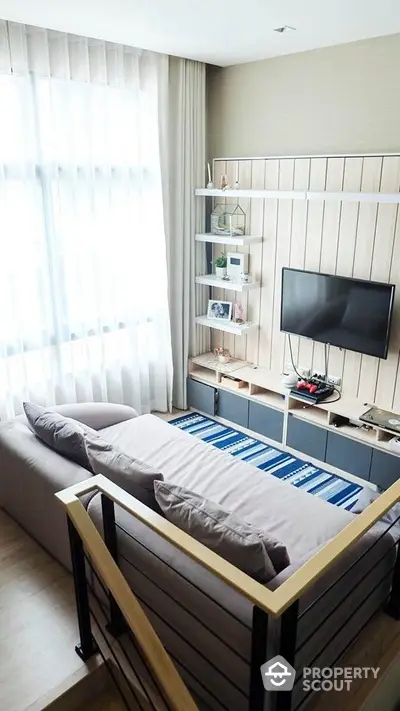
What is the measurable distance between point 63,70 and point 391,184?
233 centimetres

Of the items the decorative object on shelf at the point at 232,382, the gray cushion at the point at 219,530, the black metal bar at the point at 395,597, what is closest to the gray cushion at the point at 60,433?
the gray cushion at the point at 219,530

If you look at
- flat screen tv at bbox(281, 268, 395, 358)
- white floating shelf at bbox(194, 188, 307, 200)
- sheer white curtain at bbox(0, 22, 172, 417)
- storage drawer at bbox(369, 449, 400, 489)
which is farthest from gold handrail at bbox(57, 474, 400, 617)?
white floating shelf at bbox(194, 188, 307, 200)

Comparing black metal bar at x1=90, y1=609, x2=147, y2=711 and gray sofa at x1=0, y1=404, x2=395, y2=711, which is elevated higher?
gray sofa at x1=0, y1=404, x2=395, y2=711

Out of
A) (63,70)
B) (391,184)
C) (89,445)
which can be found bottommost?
(89,445)

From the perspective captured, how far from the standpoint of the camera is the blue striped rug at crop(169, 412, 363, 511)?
146 inches

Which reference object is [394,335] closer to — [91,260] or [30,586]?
[91,260]

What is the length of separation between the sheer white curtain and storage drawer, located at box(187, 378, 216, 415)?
1.73ft

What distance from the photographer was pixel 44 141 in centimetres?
362

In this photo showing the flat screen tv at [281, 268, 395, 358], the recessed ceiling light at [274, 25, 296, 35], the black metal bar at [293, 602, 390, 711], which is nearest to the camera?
the black metal bar at [293, 602, 390, 711]

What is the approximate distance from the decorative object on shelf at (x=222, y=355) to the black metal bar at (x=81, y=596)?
2.91 meters

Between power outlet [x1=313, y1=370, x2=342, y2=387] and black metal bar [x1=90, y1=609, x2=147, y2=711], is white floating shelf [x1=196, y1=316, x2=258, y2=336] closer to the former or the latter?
power outlet [x1=313, y1=370, x2=342, y2=387]

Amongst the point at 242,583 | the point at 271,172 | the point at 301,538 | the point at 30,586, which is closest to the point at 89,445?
the point at 30,586

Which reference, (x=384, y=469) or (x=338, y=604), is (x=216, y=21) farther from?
(x=338, y=604)

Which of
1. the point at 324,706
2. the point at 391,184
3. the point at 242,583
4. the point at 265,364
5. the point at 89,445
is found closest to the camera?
the point at 242,583
